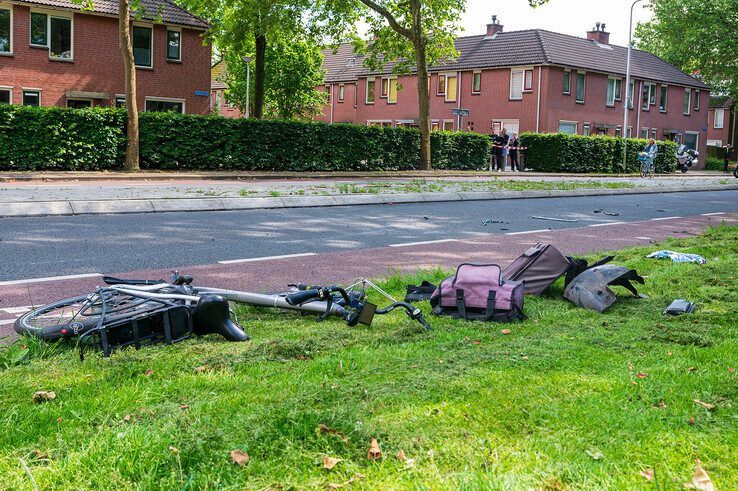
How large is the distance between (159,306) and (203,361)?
632 millimetres

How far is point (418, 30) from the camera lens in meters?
32.8

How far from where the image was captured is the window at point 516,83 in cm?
5188

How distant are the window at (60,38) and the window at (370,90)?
30626 mm

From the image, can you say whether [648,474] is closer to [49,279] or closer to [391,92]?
[49,279]

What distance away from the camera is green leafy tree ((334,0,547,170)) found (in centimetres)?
3244

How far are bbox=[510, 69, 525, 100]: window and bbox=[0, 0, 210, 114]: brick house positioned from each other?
71.3 feet

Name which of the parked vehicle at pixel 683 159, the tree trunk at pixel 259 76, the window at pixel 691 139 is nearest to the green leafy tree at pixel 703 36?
the window at pixel 691 139

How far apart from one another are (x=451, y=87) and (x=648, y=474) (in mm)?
54897

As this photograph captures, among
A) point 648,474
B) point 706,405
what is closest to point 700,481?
point 648,474

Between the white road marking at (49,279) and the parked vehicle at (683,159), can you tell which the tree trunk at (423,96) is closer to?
the parked vehicle at (683,159)

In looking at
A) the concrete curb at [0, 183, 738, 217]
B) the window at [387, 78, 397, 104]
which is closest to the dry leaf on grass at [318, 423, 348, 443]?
the concrete curb at [0, 183, 738, 217]

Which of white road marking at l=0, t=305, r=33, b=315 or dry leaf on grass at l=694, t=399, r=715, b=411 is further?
white road marking at l=0, t=305, r=33, b=315

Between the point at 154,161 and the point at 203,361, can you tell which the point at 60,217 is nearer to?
the point at 203,361

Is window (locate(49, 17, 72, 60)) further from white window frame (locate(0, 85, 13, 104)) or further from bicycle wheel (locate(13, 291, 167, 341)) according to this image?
bicycle wheel (locate(13, 291, 167, 341))
